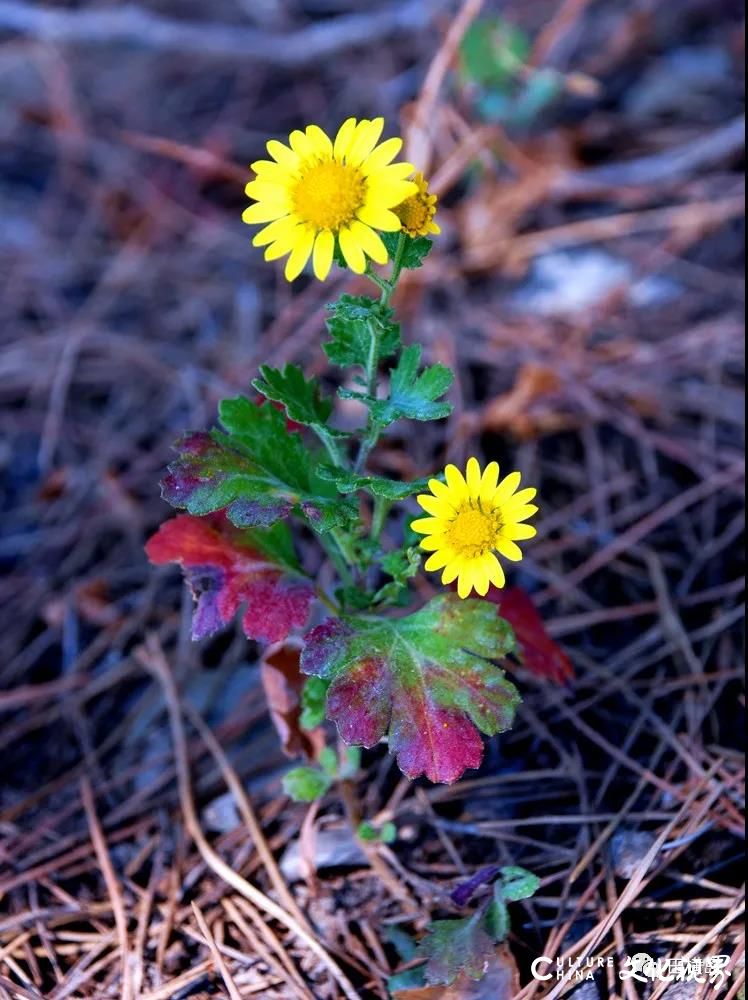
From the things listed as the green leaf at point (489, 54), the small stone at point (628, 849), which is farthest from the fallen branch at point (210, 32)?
the small stone at point (628, 849)

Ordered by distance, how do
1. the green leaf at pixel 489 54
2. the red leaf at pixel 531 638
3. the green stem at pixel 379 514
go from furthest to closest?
the green leaf at pixel 489 54 < the red leaf at pixel 531 638 < the green stem at pixel 379 514

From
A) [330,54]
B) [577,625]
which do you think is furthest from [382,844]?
[330,54]

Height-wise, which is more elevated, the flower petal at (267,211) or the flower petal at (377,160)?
the flower petal at (377,160)

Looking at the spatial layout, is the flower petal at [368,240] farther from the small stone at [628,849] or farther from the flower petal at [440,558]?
the small stone at [628,849]

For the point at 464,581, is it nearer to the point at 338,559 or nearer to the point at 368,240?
the point at 338,559

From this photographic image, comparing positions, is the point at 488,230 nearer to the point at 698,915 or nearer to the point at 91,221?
the point at 91,221

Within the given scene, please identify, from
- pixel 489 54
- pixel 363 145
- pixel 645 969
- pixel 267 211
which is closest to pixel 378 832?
pixel 645 969
